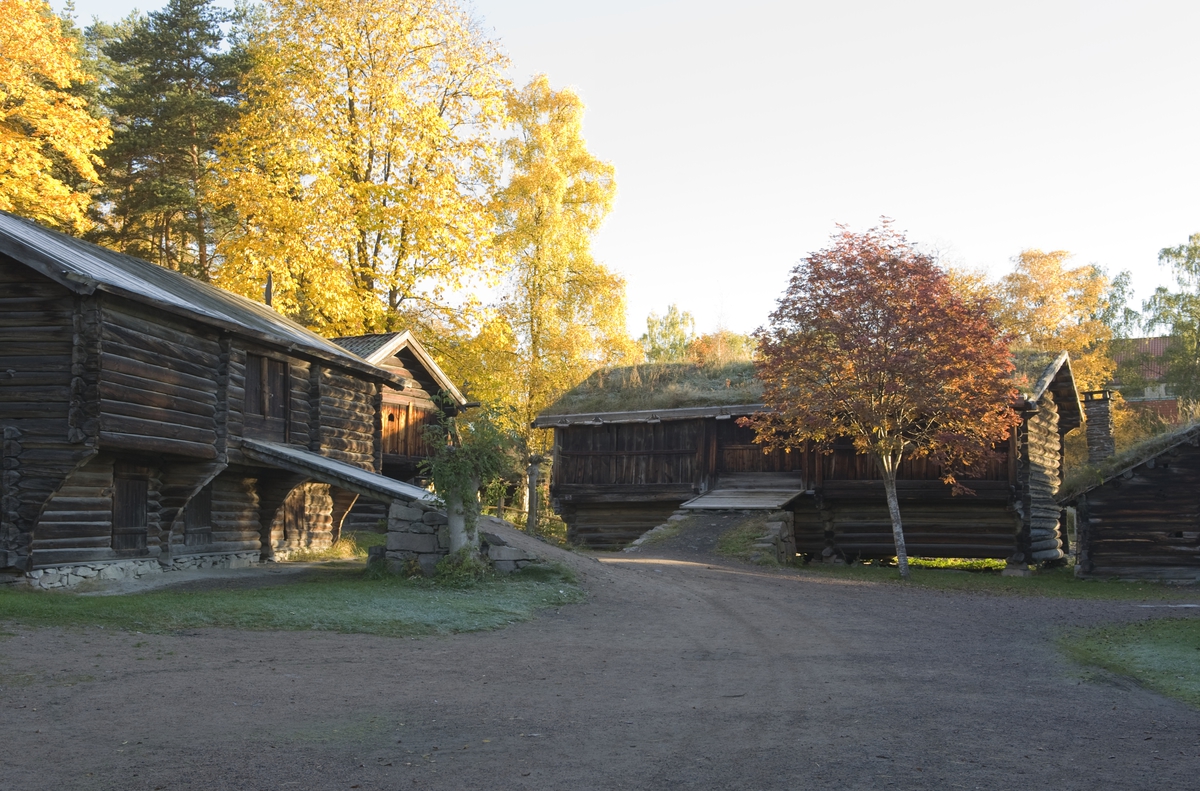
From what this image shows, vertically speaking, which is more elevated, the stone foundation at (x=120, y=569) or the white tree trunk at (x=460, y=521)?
the white tree trunk at (x=460, y=521)

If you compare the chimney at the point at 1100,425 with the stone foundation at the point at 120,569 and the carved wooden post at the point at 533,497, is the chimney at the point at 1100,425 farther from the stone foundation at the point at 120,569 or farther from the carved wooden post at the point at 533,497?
the stone foundation at the point at 120,569

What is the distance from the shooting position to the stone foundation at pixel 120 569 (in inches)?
643

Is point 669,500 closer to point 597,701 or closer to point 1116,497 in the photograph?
point 1116,497

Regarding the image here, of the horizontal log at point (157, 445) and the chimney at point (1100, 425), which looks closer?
the horizontal log at point (157, 445)

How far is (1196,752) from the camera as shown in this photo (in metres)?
7.99

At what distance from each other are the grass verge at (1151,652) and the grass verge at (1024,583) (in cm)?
525

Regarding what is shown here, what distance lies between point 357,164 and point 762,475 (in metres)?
15.2

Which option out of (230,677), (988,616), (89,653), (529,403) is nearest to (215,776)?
(230,677)

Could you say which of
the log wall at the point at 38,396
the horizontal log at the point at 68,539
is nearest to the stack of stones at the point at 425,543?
the horizontal log at the point at 68,539

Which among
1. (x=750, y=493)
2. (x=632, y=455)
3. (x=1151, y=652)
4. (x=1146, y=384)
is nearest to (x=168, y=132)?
(x=632, y=455)

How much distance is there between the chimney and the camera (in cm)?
3412

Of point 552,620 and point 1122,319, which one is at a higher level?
point 1122,319

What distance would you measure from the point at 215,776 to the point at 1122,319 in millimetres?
59393

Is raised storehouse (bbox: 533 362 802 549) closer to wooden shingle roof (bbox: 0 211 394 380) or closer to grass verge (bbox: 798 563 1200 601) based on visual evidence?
grass verge (bbox: 798 563 1200 601)
